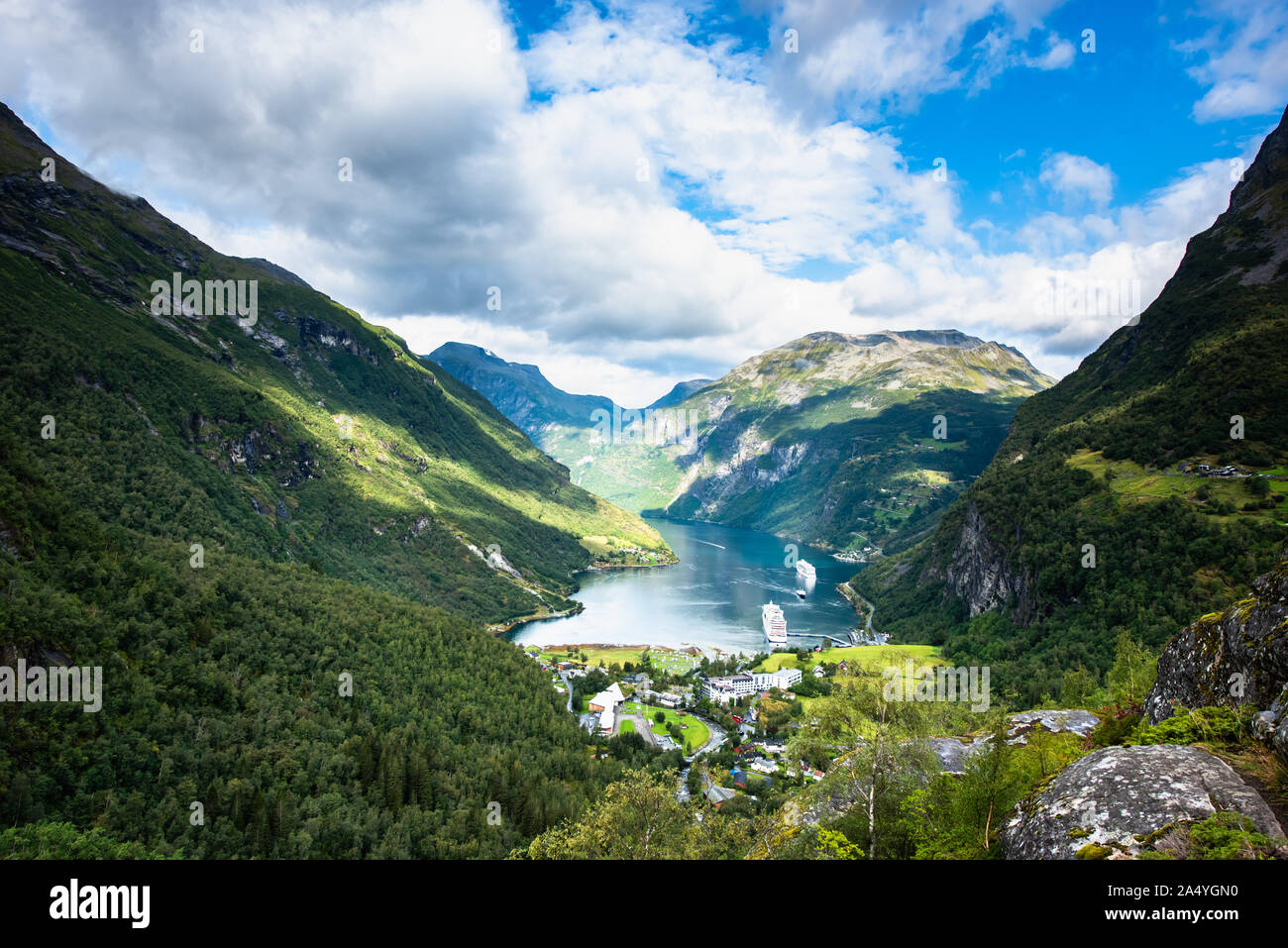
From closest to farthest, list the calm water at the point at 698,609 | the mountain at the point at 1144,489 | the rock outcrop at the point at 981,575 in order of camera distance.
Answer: the mountain at the point at 1144,489 → the rock outcrop at the point at 981,575 → the calm water at the point at 698,609

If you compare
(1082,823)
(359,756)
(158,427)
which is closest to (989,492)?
(359,756)

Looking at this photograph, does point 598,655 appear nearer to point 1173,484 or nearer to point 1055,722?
point 1173,484

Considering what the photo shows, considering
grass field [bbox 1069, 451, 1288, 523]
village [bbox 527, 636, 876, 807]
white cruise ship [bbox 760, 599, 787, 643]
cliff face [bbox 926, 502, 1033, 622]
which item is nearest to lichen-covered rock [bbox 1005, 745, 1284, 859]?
village [bbox 527, 636, 876, 807]

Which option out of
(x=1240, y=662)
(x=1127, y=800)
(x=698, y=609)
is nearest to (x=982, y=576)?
(x=698, y=609)

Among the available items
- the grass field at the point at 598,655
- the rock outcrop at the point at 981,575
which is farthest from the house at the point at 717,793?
the rock outcrop at the point at 981,575

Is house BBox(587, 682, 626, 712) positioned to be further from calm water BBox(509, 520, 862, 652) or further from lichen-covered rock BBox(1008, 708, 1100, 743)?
lichen-covered rock BBox(1008, 708, 1100, 743)

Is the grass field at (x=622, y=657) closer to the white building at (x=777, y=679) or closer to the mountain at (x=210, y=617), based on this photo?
the white building at (x=777, y=679)
